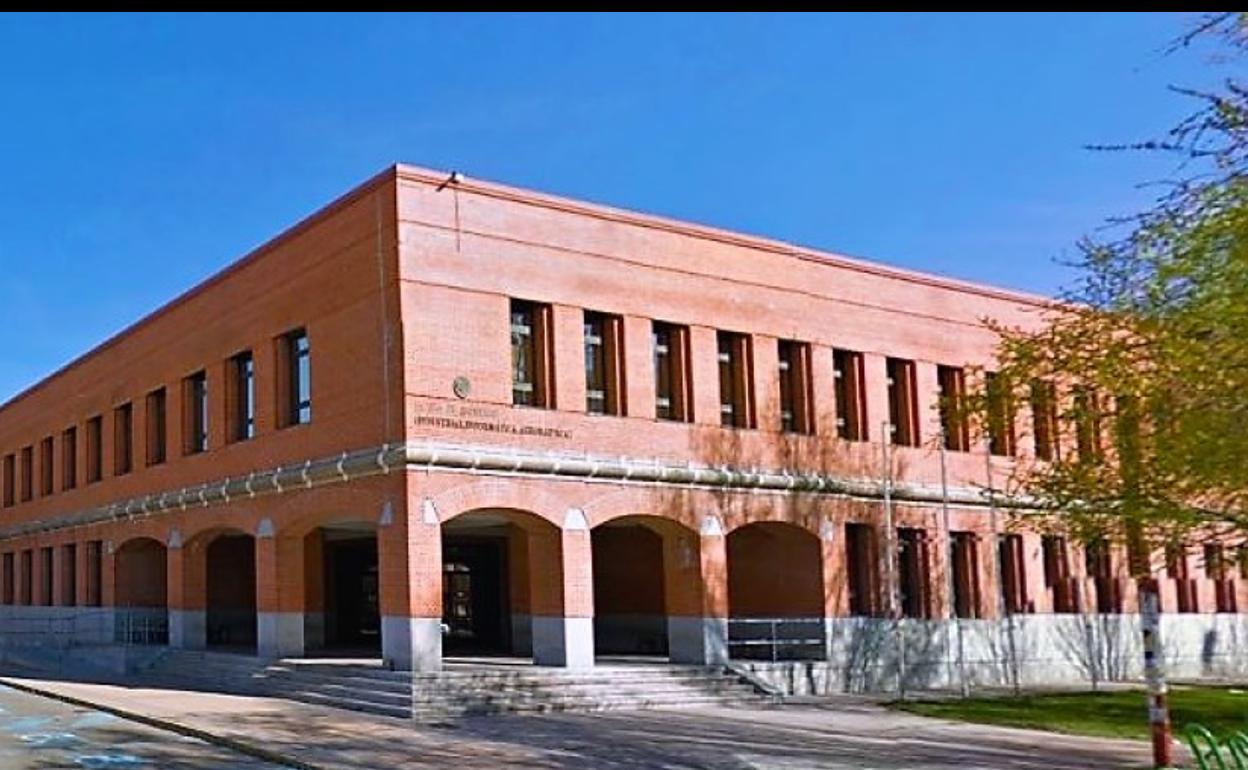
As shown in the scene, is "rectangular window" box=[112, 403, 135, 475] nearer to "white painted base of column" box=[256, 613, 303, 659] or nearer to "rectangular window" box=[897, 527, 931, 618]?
"white painted base of column" box=[256, 613, 303, 659]

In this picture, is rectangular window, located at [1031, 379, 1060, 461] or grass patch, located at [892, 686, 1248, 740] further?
rectangular window, located at [1031, 379, 1060, 461]

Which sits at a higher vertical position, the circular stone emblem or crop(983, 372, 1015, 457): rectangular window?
the circular stone emblem

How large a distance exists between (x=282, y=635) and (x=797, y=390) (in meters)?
12.2

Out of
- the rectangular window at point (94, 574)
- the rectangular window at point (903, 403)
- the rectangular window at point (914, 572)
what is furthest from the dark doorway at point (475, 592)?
the rectangular window at point (94, 574)

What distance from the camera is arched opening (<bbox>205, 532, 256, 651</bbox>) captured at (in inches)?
1444

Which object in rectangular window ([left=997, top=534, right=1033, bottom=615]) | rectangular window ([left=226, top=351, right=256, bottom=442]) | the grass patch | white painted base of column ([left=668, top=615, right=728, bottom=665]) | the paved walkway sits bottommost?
the grass patch

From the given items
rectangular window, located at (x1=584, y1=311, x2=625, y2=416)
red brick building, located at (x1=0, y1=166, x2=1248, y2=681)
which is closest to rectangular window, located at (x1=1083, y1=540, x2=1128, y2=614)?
red brick building, located at (x1=0, y1=166, x2=1248, y2=681)

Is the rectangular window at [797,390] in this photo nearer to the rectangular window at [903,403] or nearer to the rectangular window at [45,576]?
the rectangular window at [903,403]

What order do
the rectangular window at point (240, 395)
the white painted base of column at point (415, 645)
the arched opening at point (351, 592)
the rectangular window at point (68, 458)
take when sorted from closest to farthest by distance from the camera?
the white painted base of column at point (415, 645), the rectangular window at point (240, 395), the arched opening at point (351, 592), the rectangular window at point (68, 458)

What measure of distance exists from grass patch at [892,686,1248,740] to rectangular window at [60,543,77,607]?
2782 cm

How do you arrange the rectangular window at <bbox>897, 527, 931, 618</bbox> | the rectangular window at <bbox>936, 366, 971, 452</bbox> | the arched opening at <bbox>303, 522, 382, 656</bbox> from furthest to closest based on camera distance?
the arched opening at <bbox>303, 522, 382, 656</bbox> → the rectangular window at <bbox>936, 366, 971, 452</bbox> → the rectangular window at <bbox>897, 527, 931, 618</bbox>

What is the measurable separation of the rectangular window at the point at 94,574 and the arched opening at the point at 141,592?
4.30ft

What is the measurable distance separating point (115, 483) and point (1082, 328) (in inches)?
1068

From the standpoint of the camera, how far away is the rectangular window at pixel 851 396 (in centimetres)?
3159
